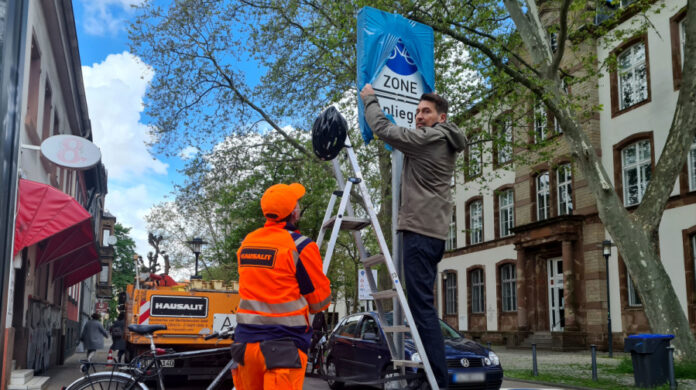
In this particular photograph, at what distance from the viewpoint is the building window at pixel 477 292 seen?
3578cm

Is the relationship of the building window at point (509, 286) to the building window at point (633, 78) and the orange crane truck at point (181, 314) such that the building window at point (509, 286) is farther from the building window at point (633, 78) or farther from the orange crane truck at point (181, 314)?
the orange crane truck at point (181, 314)

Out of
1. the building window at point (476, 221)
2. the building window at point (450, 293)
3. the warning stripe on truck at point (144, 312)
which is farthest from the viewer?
the building window at point (450, 293)

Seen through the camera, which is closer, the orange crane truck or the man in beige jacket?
the man in beige jacket

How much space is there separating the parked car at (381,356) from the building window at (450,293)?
26.9 metres

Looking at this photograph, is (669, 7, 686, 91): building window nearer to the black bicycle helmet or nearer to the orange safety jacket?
the black bicycle helmet

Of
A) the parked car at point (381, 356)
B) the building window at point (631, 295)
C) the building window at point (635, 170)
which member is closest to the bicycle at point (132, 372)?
the parked car at point (381, 356)

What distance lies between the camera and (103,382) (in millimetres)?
5547

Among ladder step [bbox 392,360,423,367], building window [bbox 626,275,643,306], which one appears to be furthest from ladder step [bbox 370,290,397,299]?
building window [bbox 626,275,643,306]

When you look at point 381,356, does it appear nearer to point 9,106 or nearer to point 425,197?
point 425,197

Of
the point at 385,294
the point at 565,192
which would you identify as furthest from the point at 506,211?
the point at 385,294

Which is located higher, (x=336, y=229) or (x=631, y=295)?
(x=336, y=229)

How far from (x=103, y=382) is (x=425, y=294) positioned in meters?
3.20

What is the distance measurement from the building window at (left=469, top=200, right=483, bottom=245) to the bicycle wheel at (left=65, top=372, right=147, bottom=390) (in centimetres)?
3199

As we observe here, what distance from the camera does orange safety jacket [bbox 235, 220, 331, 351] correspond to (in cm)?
350
